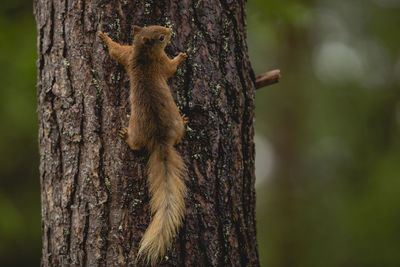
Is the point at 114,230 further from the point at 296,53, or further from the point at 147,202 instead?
the point at 296,53

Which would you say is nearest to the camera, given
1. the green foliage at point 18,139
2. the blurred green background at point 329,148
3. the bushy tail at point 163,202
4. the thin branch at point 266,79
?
the bushy tail at point 163,202

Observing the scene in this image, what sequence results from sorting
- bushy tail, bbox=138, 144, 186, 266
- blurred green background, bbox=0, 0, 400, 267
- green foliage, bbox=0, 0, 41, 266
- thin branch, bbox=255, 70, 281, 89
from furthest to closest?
blurred green background, bbox=0, 0, 400, 267 < green foliage, bbox=0, 0, 41, 266 < thin branch, bbox=255, 70, 281, 89 < bushy tail, bbox=138, 144, 186, 266

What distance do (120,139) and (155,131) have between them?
7.1 inches

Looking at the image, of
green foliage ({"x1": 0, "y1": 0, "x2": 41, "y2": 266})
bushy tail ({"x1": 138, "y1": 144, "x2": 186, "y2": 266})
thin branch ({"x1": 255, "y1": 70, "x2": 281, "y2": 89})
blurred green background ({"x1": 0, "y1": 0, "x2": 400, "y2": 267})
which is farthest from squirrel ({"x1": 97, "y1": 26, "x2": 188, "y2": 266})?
blurred green background ({"x1": 0, "y1": 0, "x2": 400, "y2": 267})

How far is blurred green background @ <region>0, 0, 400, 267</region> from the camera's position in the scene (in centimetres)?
694

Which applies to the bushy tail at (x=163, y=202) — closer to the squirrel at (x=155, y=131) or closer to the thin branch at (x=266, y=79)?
the squirrel at (x=155, y=131)

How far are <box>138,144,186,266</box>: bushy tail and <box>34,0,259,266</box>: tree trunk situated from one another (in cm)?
5

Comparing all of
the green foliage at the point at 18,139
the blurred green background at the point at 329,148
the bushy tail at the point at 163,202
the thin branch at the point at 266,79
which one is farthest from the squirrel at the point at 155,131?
the blurred green background at the point at 329,148

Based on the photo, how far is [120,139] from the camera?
5.82 feet

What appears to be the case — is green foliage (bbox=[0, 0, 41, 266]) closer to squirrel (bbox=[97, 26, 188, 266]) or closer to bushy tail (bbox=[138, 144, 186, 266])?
squirrel (bbox=[97, 26, 188, 266])

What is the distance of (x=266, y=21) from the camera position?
3.90 meters

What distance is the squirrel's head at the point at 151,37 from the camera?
1.73 meters

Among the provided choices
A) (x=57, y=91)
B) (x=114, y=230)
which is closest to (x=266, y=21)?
(x=57, y=91)

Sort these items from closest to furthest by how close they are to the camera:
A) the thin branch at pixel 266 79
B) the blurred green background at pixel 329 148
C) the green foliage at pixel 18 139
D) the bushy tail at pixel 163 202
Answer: the bushy tail at pixel 163 202, the thin branch at pixel 266 79, the green foliage at pixel 18 139, the blurred green background at pixel 329 148
